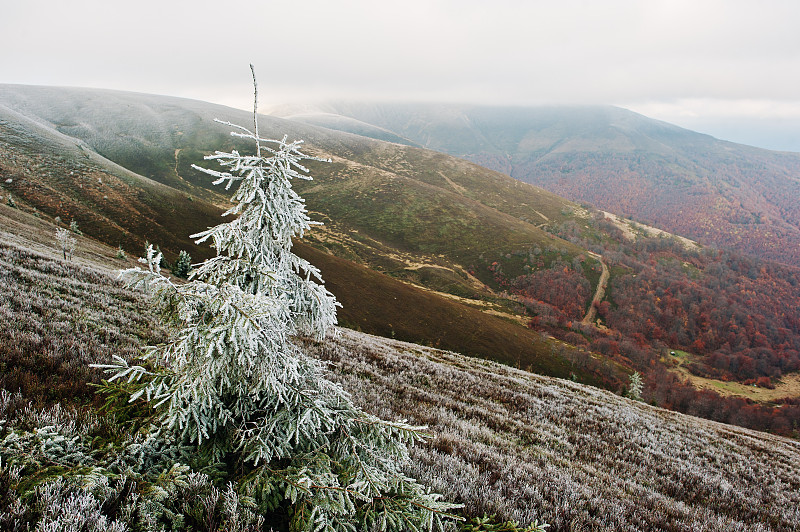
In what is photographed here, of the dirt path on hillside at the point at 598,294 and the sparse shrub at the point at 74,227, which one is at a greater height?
the sparse shrub at the point at 74,227

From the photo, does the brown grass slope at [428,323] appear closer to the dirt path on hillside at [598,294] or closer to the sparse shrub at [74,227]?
the sparse shrub at [74,227]

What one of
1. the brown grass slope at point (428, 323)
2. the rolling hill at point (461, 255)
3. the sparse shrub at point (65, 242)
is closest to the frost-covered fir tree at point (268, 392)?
the sparse shrub at point (65, 242)

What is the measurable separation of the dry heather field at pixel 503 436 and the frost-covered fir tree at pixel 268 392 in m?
1.10

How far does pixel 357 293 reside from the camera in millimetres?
57906

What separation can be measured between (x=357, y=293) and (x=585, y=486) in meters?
52.2

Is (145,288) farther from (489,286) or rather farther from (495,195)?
(495,195)

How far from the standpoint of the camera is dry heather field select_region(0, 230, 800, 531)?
224 inches

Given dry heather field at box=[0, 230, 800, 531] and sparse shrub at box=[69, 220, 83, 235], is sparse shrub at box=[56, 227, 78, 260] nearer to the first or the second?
dry heather field at box=[0, 230, 800, 531]

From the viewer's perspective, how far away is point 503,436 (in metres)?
9.53

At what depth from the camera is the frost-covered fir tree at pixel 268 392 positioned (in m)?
3.62

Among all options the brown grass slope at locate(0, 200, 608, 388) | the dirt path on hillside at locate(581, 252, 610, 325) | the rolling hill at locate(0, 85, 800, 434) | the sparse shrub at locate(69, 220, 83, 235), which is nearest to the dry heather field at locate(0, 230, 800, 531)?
the sparse shrub at locate(69, 220, 83, 235)

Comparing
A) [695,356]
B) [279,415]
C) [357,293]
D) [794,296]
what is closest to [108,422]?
[279,415]

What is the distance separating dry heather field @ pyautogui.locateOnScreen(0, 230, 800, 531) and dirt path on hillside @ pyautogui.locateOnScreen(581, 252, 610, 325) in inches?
4389

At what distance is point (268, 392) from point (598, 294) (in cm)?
14411
